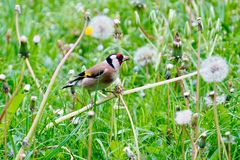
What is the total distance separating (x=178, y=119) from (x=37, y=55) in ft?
9.11

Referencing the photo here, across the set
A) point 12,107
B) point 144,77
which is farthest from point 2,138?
point 144,77

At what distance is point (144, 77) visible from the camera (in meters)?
4.98

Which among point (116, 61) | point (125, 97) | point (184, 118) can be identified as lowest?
point (184, 118)

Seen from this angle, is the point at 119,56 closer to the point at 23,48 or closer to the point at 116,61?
the point at 116,61

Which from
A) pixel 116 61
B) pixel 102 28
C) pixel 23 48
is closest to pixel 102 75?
pixel 116 61

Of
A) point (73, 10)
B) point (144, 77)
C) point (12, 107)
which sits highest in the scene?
point (73, 10)

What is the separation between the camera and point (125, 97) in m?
4.33

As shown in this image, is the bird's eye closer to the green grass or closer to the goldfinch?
the goldfinch

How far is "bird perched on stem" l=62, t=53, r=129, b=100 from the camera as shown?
3611 mm

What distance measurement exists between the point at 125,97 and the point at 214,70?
1440 mm

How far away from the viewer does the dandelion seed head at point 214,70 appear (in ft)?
9.51

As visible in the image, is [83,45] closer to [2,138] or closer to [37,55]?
[37,55]

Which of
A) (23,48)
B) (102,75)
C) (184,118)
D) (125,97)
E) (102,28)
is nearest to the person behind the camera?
(23,48)

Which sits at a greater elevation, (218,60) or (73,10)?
(73,10)
